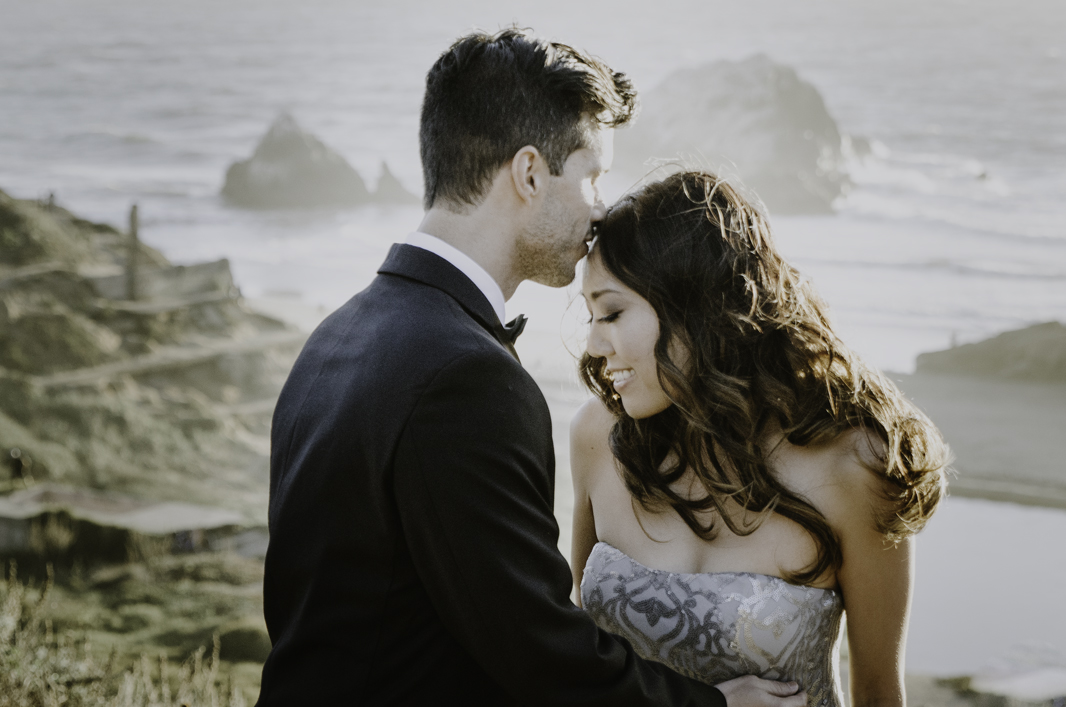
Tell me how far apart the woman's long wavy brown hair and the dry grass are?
201 centimetres

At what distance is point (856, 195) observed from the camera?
398cm

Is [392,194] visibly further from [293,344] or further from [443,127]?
[443,127]

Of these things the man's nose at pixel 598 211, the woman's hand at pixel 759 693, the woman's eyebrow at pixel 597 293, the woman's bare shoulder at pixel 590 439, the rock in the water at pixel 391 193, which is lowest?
the woman's hand at pixel 759 693

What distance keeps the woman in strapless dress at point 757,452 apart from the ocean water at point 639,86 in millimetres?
1165

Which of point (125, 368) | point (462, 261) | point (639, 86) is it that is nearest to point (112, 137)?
point (125, 368)

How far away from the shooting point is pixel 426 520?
1060mm

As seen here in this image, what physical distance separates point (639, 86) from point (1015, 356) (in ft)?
6.55

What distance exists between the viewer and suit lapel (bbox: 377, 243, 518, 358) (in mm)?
1201

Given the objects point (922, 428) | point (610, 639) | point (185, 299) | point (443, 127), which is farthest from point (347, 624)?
point (185, 299)

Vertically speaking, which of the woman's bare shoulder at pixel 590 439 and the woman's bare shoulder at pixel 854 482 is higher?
the woman's bare shoulder at pixel 854 482

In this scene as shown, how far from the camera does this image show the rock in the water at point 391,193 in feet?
15.2

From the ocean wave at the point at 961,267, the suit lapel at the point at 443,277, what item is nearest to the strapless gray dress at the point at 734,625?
the suit lapel at the point at 443,277

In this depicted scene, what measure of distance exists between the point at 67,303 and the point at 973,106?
4.31 m

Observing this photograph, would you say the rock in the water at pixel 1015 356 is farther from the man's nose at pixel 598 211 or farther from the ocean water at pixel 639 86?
the man's nose at pixel 598 211
